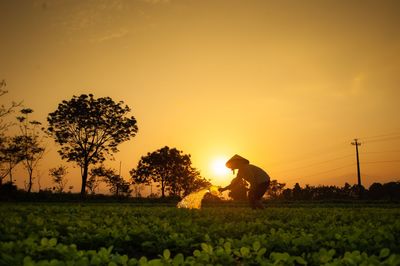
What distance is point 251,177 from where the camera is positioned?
14.3 meters

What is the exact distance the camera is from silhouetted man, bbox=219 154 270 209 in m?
14.3

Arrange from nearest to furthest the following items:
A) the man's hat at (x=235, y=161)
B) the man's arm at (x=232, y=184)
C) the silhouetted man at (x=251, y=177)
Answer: the man's arm at (x=232, y=184), the silhouetted man at (x=251, y=177), the man's hat at (x=235, y=161)

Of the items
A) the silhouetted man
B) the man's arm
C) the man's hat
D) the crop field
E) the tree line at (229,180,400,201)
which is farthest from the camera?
the tree line at (229,180,400,201)

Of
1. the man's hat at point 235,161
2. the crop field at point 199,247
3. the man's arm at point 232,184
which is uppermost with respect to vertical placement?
the man's hat at point 235,161

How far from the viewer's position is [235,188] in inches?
559

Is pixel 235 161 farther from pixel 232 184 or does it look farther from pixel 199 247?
pixel 199 247

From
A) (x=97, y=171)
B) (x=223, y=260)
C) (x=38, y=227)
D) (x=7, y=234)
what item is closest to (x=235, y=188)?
(x=38, y=227)

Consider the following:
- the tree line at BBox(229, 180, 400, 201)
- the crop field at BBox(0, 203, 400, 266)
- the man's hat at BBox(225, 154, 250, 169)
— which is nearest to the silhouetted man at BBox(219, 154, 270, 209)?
the man's hat at BBox(225, 154, 250, 169)

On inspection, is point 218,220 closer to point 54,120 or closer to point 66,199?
point 66,199

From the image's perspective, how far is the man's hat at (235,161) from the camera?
14523mm

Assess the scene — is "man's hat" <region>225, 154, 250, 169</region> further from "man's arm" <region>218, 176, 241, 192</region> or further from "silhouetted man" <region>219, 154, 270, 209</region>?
"man's arm" <region>218, 176, 241, 192</region>

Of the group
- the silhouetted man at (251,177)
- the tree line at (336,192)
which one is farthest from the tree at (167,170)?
the silhouetted man at (251,177)

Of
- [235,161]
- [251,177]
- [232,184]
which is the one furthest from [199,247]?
[235,161]

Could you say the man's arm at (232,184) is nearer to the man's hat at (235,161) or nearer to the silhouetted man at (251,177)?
the silhouetted man at (251,177)
